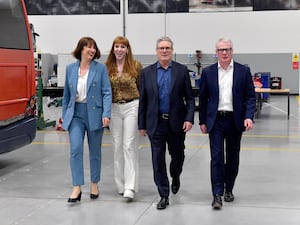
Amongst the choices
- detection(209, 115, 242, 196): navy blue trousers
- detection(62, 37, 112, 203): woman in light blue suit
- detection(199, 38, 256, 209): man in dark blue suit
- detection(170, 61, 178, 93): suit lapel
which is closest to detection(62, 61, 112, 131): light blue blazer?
detection(62, 37, 112, 203): woman in light blue suit

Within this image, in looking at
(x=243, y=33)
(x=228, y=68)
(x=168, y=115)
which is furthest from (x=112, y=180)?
(x=243, y=33)

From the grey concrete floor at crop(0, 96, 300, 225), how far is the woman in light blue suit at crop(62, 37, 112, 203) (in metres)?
0.47

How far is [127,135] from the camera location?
5523mm

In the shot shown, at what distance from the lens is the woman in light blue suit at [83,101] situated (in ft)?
17.6

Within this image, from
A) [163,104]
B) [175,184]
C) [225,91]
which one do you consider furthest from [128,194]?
[225,91]

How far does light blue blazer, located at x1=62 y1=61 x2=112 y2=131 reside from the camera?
210 inches

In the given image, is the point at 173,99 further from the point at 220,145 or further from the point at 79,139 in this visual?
the point at 79,139

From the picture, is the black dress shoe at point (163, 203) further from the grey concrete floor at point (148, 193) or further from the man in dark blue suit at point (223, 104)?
the man in dark blue suit at point (223, 104)

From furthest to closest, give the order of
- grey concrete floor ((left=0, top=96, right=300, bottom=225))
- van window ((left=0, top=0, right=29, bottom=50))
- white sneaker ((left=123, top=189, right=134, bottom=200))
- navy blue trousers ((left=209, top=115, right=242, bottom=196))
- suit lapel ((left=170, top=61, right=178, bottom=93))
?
van window ((left=0, top=0, right=29, bottom=50)), white sneaker ((left=123, top=189, right=134, bottom=200)), navy blue trousers ((left=209, top=115, right=242, bottom=196)), suit lapel ((left=170, top=61, right=178, bottom=93)), grey concrete floor ((left=0, top=96, right=300, bottom=225))

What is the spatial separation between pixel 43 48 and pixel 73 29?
1836 millimetres

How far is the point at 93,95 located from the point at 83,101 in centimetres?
13

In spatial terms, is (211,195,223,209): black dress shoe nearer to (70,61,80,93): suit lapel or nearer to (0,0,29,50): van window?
(70,61,80,93): suit lapel

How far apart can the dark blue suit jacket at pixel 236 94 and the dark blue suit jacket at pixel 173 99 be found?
0.18 meters

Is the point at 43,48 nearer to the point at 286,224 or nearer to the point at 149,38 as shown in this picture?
the point at 149,38
